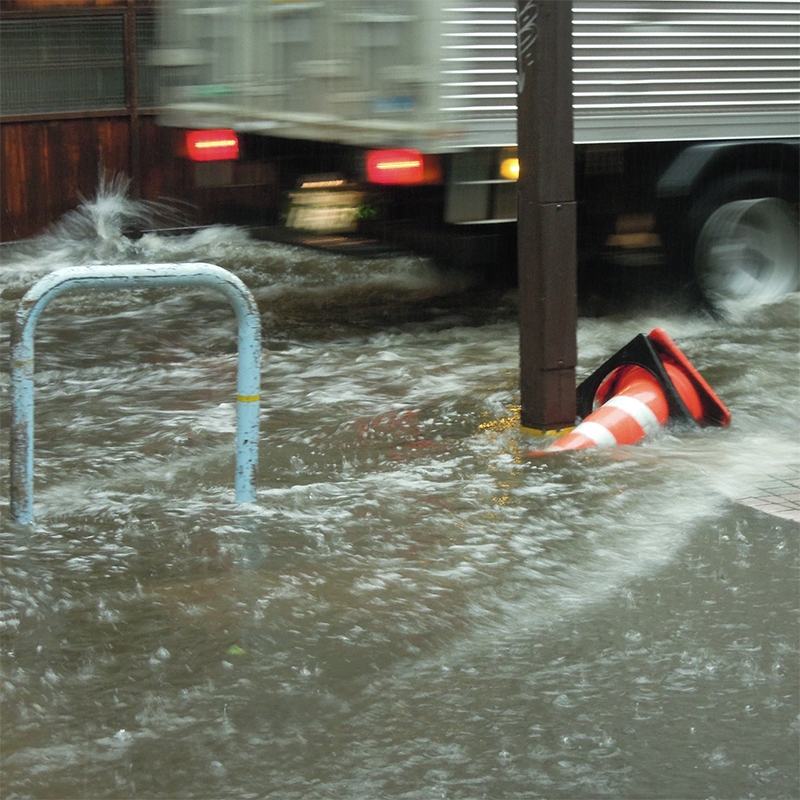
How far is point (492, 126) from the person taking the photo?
743cm

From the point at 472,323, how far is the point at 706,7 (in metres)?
2.61

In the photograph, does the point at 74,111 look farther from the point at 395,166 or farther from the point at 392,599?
the point at 392,599

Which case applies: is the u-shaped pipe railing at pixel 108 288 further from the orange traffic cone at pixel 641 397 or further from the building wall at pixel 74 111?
the building wall at pixel 74 111

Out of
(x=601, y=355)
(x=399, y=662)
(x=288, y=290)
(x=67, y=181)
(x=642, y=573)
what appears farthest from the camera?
(x=67, y=181)

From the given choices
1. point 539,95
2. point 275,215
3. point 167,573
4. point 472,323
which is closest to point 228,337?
point 275,215

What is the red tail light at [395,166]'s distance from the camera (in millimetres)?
7461

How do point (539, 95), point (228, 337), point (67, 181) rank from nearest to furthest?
point (539, 95)
point (228, 337)
point (67, 181)

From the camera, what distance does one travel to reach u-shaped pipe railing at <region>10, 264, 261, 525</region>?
4469 mm

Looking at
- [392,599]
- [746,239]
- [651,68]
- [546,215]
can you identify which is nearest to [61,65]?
[651,68]

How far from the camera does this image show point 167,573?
433cm

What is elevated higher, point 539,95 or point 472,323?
point 539,95

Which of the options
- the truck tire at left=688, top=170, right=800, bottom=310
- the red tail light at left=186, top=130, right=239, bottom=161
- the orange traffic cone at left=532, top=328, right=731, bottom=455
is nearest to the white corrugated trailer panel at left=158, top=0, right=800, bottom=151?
the red tail light at left=186, top=130, right=239, bottom=161

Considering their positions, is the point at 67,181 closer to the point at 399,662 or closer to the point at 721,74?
the point at 721,74

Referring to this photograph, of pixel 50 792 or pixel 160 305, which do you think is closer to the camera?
pixel 50 792
